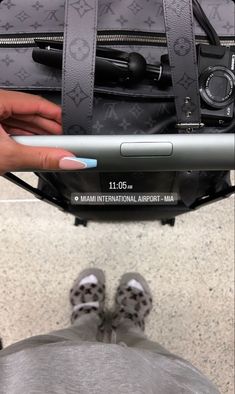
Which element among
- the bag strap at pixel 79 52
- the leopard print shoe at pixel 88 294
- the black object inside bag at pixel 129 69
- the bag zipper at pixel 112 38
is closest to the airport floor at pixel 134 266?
the leopard print shoe at pixel 88 294

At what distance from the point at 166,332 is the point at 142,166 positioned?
2.36 feet

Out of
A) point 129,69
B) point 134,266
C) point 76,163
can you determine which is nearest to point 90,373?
point 76,163

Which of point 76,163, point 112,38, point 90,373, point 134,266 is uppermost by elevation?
point 112,38

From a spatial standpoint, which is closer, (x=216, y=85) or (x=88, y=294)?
(x=216, y=85)

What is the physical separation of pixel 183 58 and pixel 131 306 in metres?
0.74

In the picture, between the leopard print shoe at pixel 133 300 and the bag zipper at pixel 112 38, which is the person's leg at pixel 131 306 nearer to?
the leopard print shoe at pixel 133 300

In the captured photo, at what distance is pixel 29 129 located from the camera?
0.65m

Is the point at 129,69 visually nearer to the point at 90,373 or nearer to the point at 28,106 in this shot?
the point at 28,106

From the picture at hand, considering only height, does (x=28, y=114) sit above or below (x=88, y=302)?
above

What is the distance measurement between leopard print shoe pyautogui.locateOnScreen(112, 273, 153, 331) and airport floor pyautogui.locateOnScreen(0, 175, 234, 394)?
1.0 inches

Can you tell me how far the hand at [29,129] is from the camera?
51cm

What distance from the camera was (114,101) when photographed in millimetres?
682

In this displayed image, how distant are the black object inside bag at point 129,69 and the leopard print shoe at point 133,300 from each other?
1.33ft

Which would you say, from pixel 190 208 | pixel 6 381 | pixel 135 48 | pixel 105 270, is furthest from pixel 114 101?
pixel 105 270
